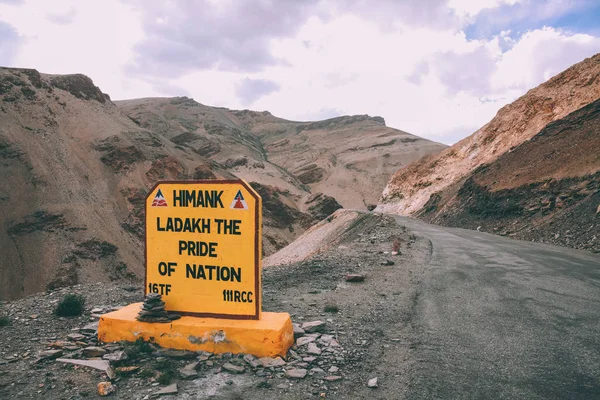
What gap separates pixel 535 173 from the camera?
2328 cm

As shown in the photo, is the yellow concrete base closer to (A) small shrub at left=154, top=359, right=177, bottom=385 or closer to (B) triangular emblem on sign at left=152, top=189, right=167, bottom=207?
(A) small shrub at left=154, top=359, right=177, bottom=385

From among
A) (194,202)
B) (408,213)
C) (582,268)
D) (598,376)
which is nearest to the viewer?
(598,376)

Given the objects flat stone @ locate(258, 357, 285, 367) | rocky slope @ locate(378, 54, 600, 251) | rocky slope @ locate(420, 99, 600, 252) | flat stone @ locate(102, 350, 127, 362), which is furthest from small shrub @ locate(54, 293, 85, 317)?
rocky slope @ locate(378, 54, 600, 251)

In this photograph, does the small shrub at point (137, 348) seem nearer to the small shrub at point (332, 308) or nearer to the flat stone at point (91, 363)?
the flat stone at point (91, 363)

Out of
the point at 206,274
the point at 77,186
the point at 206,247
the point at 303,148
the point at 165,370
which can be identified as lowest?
the point at 165,370

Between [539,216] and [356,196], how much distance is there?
2556 inches

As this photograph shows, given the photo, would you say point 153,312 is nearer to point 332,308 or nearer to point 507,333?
point 332,308

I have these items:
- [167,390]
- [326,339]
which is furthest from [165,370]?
[326,339]

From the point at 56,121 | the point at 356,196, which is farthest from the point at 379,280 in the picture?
the point at 356,196

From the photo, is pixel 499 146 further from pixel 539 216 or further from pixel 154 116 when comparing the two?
pixel 154 116

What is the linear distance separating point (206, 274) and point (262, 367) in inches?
58.6

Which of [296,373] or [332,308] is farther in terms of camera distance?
[332,308]

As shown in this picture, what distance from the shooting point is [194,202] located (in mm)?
5605

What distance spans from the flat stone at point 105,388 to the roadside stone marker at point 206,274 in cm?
103
